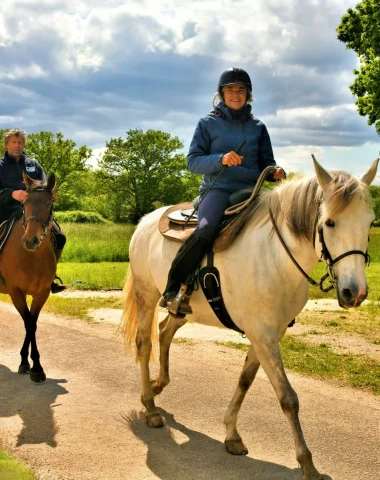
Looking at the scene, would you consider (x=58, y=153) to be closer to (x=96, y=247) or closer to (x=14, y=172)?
(x=96, y=247)

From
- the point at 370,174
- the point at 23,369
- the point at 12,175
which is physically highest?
the point at 370,174

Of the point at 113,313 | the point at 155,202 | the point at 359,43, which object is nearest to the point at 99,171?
the point at 155,202

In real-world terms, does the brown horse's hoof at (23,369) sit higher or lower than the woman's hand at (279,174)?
lower

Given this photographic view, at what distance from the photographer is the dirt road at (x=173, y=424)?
13.9 ft

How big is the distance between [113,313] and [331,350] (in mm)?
4525

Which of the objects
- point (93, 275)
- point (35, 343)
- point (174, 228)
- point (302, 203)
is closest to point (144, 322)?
point (174, 228)

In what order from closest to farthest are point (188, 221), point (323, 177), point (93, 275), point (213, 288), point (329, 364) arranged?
point (323, 177)
point (213, 288)
point (188, 221)
point (329, 364)
point (93, 275)

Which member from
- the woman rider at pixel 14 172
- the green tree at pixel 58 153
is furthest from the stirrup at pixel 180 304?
the green tree at pixel 58 153

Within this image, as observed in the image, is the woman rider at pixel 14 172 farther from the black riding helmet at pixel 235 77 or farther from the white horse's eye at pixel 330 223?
the white horse's eye at pixel 330 223

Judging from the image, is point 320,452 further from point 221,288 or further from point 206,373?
point 206,373

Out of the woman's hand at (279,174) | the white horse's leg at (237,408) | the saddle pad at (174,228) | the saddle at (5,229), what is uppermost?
the woman's hand at (279,174)

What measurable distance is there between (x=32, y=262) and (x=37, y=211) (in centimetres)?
88

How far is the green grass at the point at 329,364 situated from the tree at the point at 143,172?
163 ft

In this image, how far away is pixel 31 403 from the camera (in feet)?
18.7
